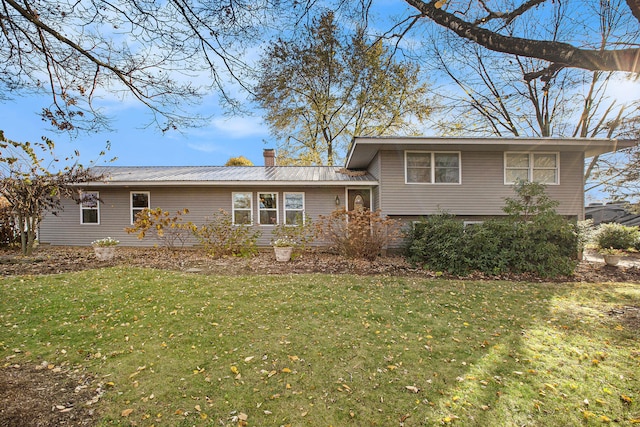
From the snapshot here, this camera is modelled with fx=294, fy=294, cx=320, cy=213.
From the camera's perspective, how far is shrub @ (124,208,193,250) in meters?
9.63

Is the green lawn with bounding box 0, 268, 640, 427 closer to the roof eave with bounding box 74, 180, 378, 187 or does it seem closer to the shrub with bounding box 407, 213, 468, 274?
the shrub with bounding box 407, 213, 468, 274

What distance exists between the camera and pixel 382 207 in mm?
10477

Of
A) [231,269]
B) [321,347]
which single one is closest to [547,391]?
[321,347]

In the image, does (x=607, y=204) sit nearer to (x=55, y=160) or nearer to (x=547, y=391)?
(x=547, y=391)

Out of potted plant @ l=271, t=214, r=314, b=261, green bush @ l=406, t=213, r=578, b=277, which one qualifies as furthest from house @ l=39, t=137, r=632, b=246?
green bush @ l=406, t=213, r=578, b=277

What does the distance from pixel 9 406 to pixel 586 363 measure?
5.57 meters

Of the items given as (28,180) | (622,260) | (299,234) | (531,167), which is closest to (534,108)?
(531,167)

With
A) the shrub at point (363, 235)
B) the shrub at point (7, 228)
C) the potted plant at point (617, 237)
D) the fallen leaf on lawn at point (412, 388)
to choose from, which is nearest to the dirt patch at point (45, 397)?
the fallen leaf on lawn at point (412, 388)

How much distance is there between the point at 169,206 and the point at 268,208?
13.3 feet

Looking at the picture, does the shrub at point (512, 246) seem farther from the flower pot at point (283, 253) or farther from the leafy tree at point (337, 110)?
the leafy tree at point (337, 110)

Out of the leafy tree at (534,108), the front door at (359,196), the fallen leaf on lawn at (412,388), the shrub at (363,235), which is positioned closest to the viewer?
the fallen leaf on lawn at (412,388)

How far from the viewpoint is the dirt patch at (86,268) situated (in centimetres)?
236

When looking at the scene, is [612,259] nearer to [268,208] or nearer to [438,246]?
[438,246]

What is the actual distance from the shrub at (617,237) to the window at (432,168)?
23.0ft
